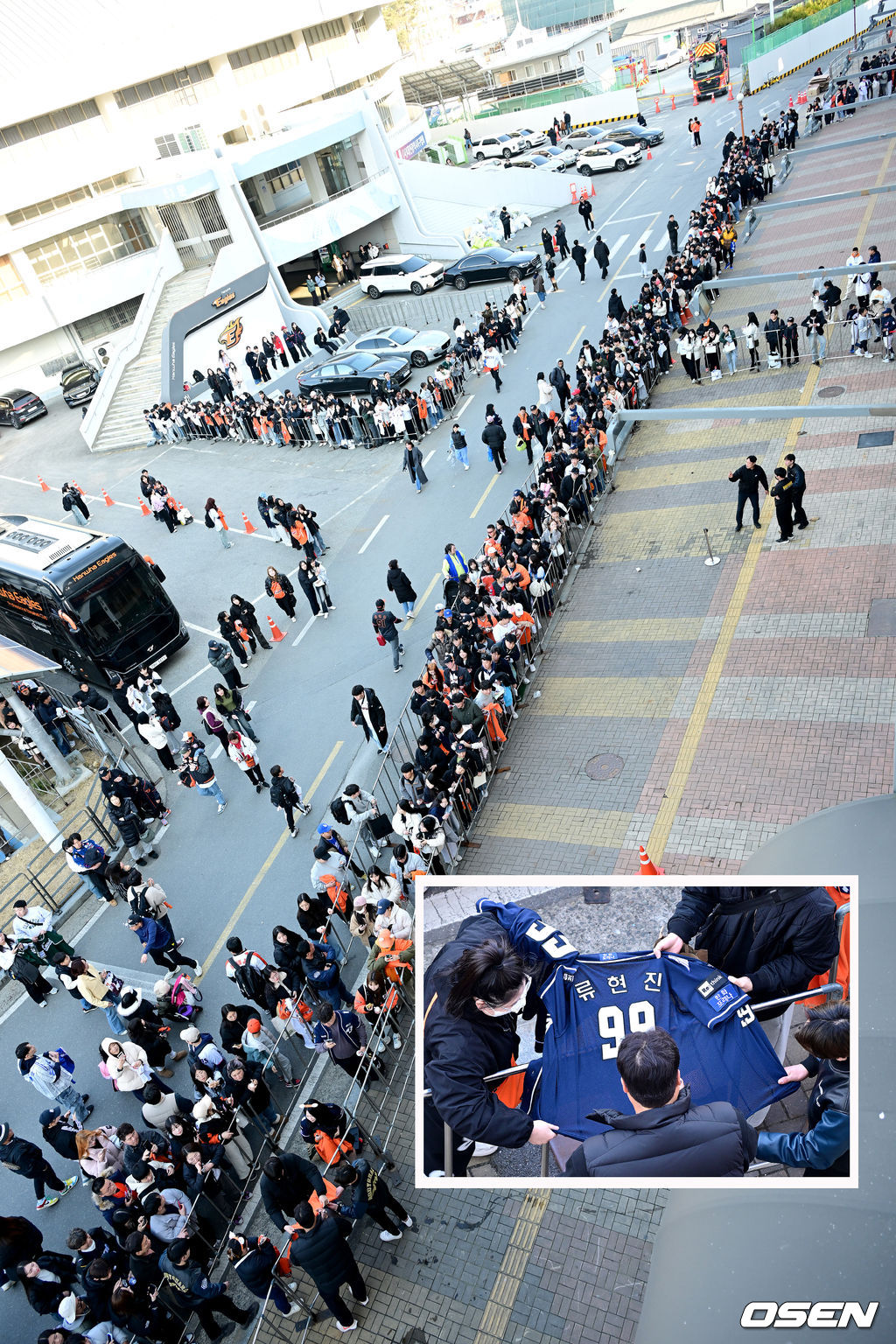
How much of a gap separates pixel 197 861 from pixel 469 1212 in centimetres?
743

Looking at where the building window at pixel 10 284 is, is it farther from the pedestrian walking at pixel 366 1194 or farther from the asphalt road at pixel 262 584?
the pedestrian walking at pixel 366 1194

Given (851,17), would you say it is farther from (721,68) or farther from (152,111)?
(152,111)

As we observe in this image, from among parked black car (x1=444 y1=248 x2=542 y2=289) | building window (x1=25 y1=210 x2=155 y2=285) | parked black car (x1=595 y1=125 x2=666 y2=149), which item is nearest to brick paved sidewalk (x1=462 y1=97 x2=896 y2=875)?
Answer: parked black car (x1=444 y1=248 x2=542 y2=289)

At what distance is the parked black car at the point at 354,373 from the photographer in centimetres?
2786

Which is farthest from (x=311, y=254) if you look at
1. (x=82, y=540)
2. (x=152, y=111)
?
(x=82, y=540)

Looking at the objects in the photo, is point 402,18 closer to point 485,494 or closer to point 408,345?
point 408,345

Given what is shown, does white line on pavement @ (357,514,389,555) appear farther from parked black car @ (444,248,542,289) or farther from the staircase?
the staircase

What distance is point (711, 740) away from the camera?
1188 centimetres

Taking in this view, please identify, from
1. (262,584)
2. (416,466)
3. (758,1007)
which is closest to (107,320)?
(416,466)

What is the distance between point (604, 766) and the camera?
1221 cm

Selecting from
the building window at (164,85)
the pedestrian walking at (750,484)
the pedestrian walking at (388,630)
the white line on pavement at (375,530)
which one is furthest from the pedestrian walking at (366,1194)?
the building window at (164,85)

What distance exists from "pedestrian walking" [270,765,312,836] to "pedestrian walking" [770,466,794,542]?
8.84 metres

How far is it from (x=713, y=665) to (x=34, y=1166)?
10288 millimetres

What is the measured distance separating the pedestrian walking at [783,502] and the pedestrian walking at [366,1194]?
37.6ft
